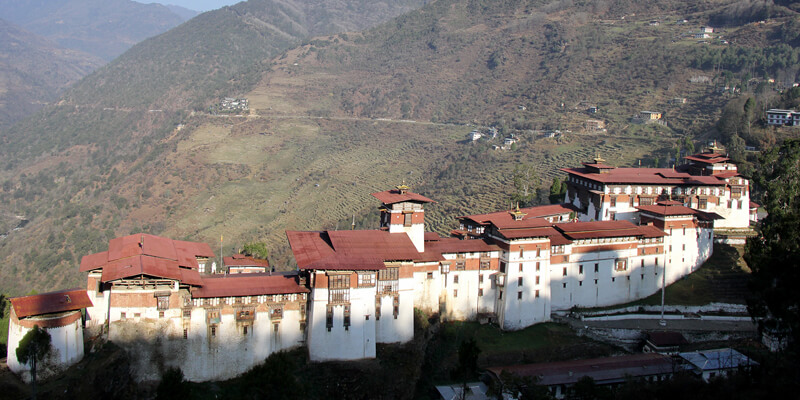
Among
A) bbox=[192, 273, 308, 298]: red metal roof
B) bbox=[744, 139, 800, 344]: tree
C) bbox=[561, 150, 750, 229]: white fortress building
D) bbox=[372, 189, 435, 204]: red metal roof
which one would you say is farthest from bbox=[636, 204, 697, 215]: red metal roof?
bbox=[192, 273, 308, 298]: red metal roof

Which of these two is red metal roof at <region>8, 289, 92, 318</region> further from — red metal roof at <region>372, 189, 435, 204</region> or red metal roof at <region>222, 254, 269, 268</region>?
red metal roof at <region>372, 189, 435, 204</region>

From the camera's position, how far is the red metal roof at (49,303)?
27109 mm

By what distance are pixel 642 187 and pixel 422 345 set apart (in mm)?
21438

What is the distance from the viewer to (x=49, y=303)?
90.5 ft

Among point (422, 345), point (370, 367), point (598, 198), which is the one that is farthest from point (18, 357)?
point (598, 198)

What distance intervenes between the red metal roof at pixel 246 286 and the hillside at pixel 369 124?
3141cm

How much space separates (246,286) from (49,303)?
8337mm

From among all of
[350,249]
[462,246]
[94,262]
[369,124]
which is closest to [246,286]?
[350,249]

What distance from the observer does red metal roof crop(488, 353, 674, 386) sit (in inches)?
1187

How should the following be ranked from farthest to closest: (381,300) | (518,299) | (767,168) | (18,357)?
(767,168)
(518,299)
(381,300)
(18,357)

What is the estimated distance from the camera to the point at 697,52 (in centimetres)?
10038

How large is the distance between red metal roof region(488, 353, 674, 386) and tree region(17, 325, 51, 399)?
20147 millimetres

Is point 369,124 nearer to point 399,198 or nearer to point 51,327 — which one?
point 399,198

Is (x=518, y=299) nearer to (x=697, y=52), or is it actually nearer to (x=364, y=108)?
(x=697, y=52)
